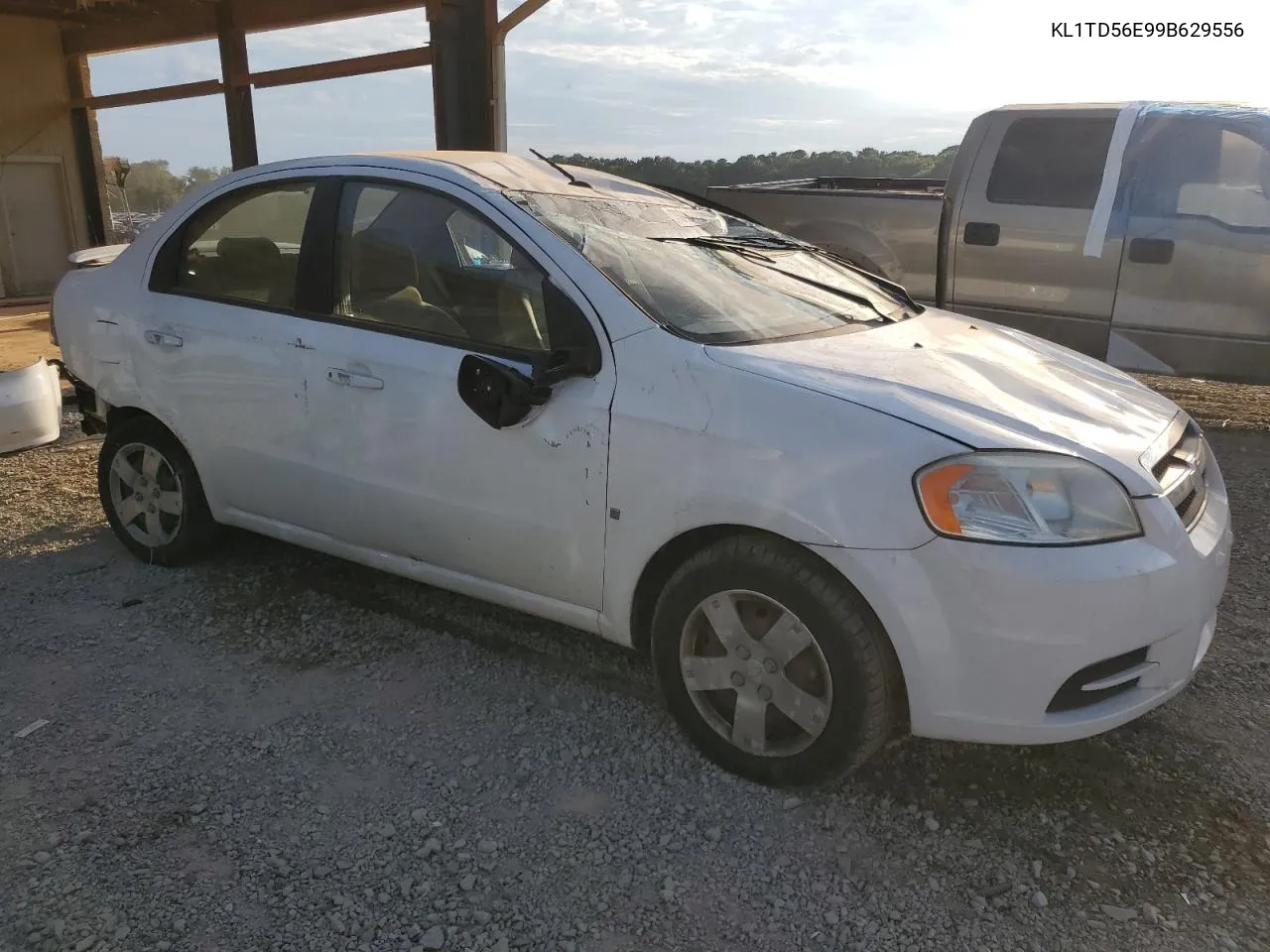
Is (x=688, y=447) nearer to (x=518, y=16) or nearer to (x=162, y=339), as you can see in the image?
(x=162, y=339)

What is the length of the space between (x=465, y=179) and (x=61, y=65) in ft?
42.1

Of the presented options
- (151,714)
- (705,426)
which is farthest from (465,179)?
(151,714)

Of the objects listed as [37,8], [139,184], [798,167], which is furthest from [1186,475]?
[139,184]

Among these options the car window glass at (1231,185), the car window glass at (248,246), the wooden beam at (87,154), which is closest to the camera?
the car window glass at (248,246)

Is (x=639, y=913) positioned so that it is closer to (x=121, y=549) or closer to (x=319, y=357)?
(x=319, y=357)

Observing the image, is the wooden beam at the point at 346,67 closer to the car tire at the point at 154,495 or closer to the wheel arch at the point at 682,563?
the car tire at the point at 154,495

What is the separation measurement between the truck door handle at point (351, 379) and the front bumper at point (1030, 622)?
1649 millimetres

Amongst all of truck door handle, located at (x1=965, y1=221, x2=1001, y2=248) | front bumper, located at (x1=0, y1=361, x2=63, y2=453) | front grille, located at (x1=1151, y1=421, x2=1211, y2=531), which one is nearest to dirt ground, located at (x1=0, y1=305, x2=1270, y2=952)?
front grille, located at (x1=1151, y1=421, x2=1211, y2=531)

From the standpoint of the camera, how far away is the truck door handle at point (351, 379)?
3.28 metres

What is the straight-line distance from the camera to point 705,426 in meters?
2.62

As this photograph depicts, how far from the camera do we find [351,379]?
132 inches

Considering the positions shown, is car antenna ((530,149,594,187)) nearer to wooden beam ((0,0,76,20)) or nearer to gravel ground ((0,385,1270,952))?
gravel ground ((0,385,1270,952))

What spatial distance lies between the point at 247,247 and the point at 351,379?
0.95 metres

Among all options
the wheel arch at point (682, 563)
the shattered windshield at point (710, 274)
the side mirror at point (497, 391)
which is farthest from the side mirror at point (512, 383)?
the wheel arch at point (682, 563)
